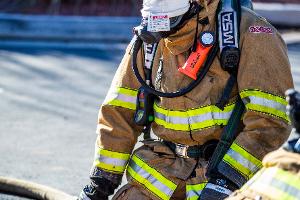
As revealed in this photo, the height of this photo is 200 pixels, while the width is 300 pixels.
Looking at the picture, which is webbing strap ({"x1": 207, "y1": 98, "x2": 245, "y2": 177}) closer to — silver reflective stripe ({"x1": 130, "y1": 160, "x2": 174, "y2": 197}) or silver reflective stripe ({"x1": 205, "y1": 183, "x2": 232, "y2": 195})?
silver reflective stripe ({"x1": 205, "y1": 183, "x2": 232, "y2": 195})

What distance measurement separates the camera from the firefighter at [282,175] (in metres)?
3.50

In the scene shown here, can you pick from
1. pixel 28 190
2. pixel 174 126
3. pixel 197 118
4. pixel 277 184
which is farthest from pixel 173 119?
pixel 28 190

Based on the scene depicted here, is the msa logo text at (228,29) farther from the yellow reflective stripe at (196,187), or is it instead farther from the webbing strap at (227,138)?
the yellow reflective stripe at (196,187)

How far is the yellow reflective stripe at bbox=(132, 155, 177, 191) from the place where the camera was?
520cm

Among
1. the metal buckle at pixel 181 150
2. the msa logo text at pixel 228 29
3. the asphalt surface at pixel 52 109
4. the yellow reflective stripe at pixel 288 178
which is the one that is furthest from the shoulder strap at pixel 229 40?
the asphalt surface at pixel 52 109

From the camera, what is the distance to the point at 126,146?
539 centimetres

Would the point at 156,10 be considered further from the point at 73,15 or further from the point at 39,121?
the point at 73,15

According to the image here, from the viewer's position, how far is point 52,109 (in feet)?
31.9

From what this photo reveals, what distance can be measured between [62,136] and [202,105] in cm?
382

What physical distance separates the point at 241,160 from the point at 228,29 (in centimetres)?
63

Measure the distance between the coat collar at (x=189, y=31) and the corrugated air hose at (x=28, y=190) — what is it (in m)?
1.77

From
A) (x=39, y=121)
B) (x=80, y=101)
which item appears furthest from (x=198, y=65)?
(x=80, y=101)

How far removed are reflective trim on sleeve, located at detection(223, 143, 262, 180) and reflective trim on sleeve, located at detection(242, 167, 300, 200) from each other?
116 centimetres

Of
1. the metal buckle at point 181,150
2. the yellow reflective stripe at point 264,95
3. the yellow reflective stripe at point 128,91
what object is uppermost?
the yellow reflective stripe at point 264,95
